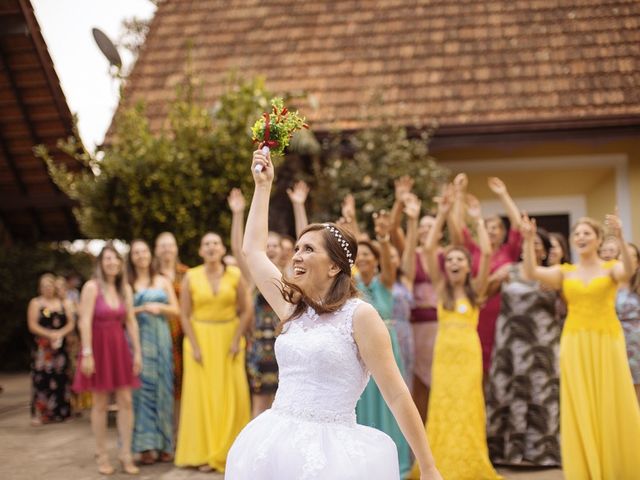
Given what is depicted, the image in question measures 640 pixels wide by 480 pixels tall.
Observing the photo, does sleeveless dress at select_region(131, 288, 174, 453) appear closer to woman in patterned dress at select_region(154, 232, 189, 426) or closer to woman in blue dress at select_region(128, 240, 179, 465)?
woman in blue dress at select_region(128, 240, 179, 465)

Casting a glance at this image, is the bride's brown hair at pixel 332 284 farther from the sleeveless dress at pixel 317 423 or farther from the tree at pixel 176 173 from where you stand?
the tree at pixel 176 173

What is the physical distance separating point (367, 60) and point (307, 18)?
1.65m

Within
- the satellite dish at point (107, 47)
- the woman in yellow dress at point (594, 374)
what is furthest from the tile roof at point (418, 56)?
the woman in yellow dress at point (594, 374)

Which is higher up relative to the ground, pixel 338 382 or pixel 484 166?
pixel 484 166

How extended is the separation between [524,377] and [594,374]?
0.96 meters

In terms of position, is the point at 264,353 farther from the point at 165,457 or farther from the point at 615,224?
the point at 615,224

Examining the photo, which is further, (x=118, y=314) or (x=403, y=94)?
(x=403, y=94)

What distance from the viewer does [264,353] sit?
23.6ft

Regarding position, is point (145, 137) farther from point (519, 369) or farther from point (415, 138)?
point (519, 369)

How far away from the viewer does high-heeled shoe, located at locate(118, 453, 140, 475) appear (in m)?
6.82

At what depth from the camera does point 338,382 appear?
9.96 ft

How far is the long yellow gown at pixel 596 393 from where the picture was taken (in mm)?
5973

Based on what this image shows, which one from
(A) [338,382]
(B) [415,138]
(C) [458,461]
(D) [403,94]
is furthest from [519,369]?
(D) [403,94]

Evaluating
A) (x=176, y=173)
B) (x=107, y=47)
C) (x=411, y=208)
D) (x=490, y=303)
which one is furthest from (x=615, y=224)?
(x=107, y=47)
